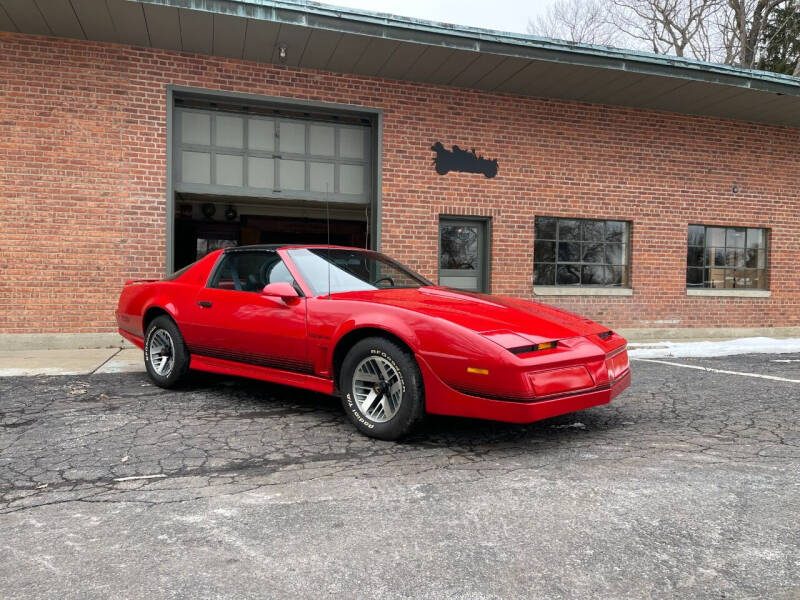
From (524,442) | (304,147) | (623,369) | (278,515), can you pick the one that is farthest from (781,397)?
(304,147)

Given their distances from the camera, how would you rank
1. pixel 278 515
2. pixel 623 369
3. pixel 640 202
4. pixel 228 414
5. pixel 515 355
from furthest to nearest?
pixel 640 202 < pixel 228 414 < pixel 623 369 < pixel 515 355 < pixel 278 515

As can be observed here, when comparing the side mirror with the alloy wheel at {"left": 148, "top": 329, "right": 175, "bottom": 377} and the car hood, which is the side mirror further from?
the alloy wheel at {"left": 148, "top": 329, "right": 175, "bottom": 377}

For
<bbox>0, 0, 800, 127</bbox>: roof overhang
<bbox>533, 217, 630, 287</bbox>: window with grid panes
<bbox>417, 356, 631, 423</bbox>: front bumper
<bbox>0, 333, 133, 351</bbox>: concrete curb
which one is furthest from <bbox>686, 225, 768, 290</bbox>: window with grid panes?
<bbox>0, 333, 133, 351</bbox>: concrete curb

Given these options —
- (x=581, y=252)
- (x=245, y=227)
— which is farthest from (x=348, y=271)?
(x=245, y=227)

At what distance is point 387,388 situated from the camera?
3.76m

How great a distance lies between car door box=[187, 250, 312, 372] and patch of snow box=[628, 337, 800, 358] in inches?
218

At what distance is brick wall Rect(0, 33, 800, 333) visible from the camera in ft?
26.5

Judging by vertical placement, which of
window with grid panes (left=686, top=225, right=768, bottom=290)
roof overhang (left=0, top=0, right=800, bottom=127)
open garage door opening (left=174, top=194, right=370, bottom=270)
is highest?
roof overhang (left=0, top=0, right=800, bottom=127)

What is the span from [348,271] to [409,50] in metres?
5.09

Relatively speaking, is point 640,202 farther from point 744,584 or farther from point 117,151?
point 744,584

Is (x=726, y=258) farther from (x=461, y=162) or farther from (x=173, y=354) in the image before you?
(x=173, y=354)

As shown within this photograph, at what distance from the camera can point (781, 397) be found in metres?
5.16

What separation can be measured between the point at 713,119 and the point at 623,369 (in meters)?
9.07

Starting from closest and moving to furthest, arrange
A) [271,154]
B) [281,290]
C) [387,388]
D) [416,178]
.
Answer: [387,388] < [281,290] < [271,154] < [416,178]
